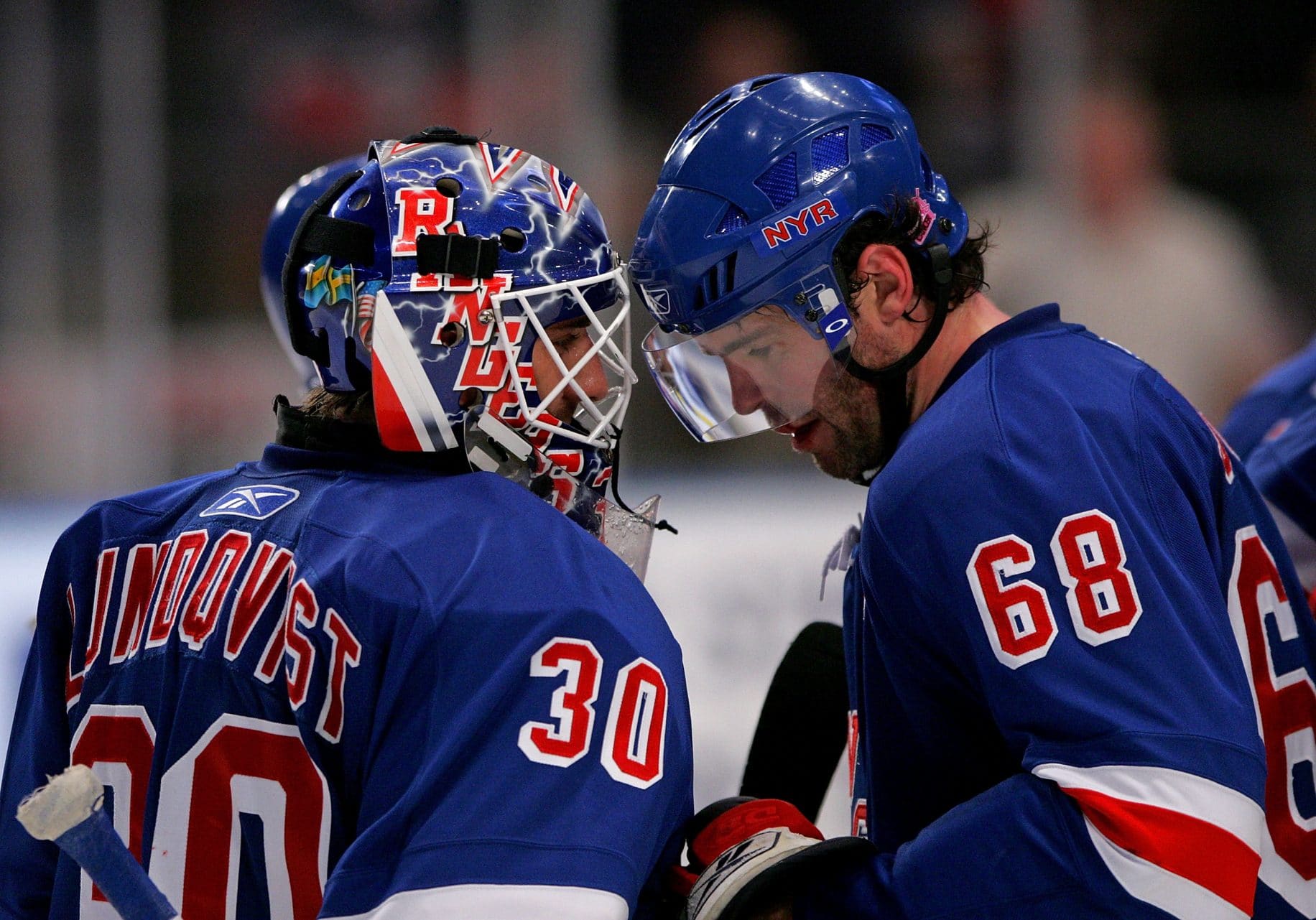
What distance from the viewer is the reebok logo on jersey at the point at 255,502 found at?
172 cm

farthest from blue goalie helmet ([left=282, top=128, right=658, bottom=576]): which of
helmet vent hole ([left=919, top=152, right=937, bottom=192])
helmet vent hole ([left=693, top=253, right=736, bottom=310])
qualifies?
helmet vent hole ([left=919, top=152, right=937, bottom=192])

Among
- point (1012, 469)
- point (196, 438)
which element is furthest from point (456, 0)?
point (1012, 469)

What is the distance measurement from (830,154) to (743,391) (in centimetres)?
36

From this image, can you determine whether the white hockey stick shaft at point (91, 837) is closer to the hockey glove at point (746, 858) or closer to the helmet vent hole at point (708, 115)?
the hockey glove at point (746, 858)

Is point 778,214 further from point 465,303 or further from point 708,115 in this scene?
point 465,303

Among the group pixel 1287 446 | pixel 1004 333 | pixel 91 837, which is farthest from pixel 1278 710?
pixel 91 837

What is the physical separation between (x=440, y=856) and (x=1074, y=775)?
68 centimetres

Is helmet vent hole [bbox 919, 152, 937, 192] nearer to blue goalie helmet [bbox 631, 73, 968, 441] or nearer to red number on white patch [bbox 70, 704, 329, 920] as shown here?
blue goalie helmet [bbox 631, 73, 968, 441]

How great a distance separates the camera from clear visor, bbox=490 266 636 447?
72.6 inches

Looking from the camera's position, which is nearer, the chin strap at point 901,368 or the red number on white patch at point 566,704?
the red number on white patch at point 566,704

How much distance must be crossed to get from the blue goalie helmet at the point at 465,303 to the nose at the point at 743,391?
8.5 inches

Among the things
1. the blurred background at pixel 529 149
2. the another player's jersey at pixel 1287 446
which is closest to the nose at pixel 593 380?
the another player's jersey at pixel 1287 446

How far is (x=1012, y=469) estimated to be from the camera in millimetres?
1718

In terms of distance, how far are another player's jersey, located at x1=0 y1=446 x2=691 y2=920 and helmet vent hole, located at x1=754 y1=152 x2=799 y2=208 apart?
529 millimetres
